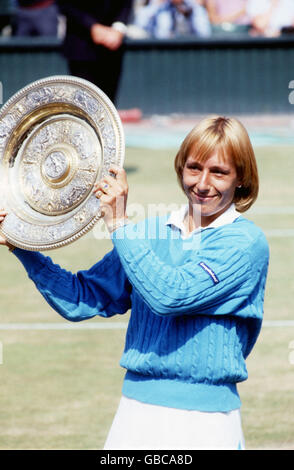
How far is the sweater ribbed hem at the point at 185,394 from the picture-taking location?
297cm

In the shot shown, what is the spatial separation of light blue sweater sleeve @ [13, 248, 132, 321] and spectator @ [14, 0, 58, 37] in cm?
1431

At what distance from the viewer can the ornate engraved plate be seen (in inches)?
123

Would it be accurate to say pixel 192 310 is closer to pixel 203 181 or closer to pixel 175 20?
pixel 203 181

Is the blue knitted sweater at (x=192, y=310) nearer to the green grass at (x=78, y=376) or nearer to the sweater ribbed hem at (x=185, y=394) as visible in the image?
the sweater ribbed hem at (x=185, y=394)

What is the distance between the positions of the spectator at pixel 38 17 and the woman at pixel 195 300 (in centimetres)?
1452

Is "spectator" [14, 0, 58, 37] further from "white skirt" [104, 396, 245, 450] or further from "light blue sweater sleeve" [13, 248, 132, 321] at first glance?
"white skirt" [104, 396, 245, 450]

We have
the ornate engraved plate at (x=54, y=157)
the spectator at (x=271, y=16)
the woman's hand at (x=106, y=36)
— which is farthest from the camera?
the spectator at (x=271, y=16)

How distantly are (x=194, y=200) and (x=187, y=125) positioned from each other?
13.9 m

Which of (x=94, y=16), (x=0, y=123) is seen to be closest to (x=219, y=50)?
(x=94, y=16)

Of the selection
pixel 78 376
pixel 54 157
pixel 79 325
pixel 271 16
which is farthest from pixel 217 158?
pixel 271 16

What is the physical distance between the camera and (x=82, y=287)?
3332mm

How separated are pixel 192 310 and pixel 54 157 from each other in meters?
0.77

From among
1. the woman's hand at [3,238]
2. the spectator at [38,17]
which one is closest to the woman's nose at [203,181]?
the woman's hand at [3,238]

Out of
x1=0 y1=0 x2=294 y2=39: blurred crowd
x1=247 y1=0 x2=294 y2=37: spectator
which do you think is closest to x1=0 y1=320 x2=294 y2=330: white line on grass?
x1=0 y1=0 x2=294 y2=39: blurred crowd
